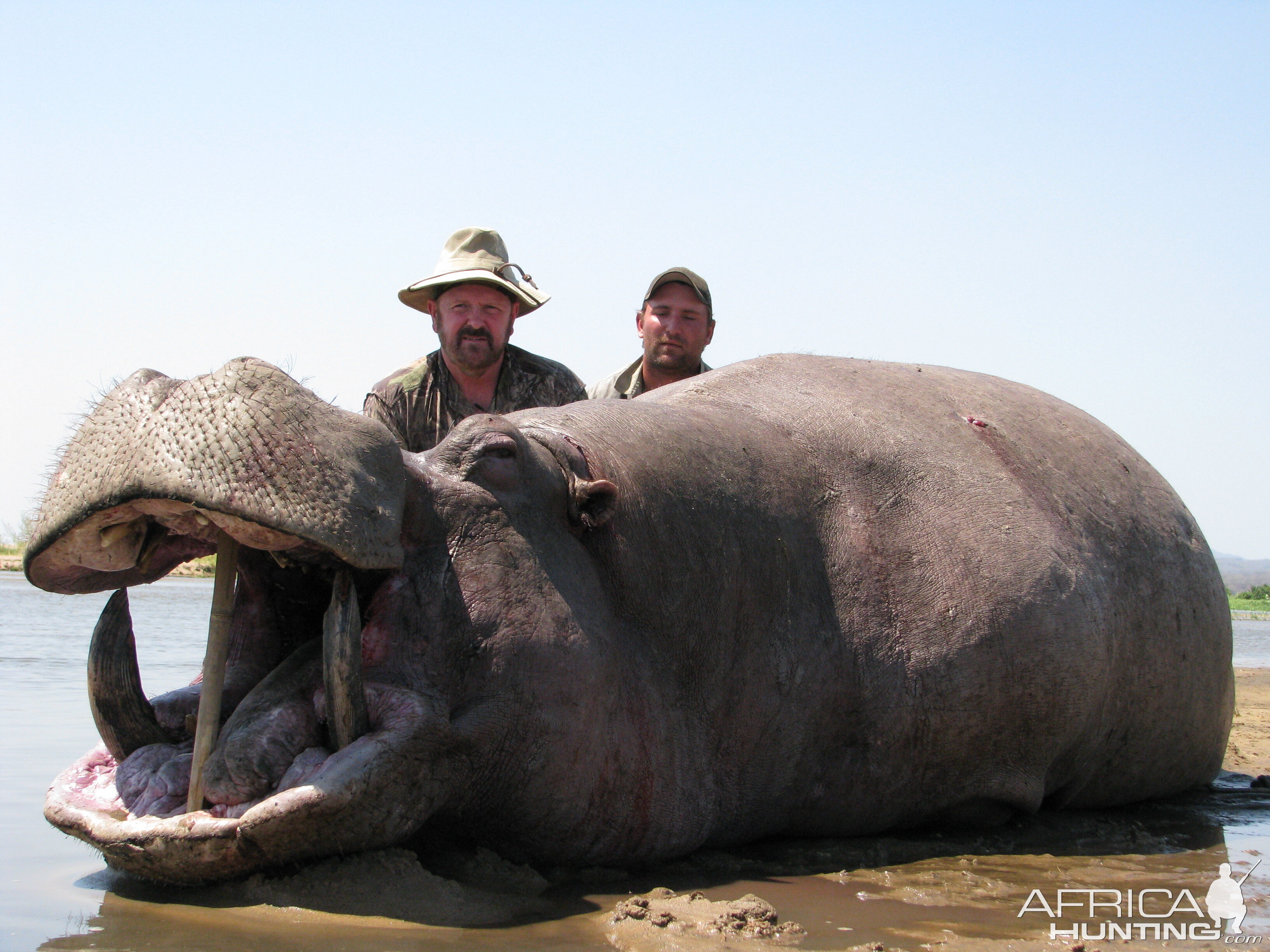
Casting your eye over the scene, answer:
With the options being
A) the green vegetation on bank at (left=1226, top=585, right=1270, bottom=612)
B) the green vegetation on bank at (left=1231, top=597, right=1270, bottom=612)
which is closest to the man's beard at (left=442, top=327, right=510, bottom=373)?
the green vegetation on bank at (left=1226, top=585, right=1270, bottom=612)

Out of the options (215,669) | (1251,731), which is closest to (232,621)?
(215,669)

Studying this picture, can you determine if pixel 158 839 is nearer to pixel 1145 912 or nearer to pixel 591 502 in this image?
pixel 591 502

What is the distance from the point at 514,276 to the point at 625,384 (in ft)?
5.19

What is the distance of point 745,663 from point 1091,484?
5.71ft

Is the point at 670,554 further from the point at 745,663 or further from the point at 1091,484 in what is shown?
the point at 1091,484

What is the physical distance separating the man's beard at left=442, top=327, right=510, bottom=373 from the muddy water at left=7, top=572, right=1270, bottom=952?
2267mm

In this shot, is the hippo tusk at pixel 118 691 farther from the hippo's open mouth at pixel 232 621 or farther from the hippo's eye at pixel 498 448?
the hippo's eye at pixel 498 448

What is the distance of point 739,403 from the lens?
4133mm

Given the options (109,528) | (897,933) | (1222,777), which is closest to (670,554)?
(897,933)

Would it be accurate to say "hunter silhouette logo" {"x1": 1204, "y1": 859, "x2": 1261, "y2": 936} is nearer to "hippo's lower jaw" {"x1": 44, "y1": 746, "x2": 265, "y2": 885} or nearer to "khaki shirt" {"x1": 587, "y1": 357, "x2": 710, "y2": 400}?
"hippo's lower jaw" {"x1": 44, "y1": 746, "x2": 265, "y2": 885}

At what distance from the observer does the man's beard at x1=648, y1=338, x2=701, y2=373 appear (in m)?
6.84

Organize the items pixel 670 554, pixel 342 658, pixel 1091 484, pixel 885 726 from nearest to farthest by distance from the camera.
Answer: pixel 342 658 < pixel 670 554 < pixel 885 726 < pixel 1091 484

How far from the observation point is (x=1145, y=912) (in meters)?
3.13

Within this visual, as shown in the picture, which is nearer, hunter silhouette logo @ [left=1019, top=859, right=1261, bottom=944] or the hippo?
the hippo
